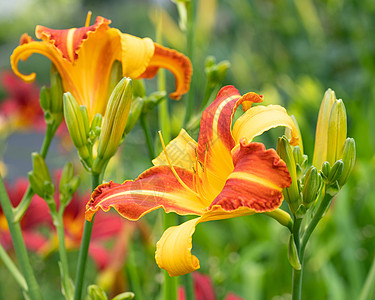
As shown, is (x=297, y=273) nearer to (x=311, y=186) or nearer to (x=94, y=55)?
(x=311, y=186)

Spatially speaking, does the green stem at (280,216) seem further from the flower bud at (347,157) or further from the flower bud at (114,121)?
the flower bud at (114,121)

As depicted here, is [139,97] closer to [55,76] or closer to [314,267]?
[55,76]

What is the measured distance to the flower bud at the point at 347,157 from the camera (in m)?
0.49

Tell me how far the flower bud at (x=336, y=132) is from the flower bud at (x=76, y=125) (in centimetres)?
27

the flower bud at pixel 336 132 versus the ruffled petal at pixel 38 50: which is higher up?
the ruffled petal at pixel 38 50

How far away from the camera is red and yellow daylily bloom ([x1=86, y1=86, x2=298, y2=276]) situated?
1.23ft

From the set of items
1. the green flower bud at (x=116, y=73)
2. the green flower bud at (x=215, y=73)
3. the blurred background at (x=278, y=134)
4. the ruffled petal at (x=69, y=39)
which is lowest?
the blurred background at (x=278, y=134)

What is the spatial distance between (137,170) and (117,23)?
15.4 ft

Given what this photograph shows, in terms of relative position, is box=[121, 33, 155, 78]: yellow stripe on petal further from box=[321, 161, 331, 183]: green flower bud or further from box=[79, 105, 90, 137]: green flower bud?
box=[321, 161, 331, 183]: green flower bud

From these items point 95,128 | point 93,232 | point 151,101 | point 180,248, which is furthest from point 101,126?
point 93,232

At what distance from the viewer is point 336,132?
0.51m

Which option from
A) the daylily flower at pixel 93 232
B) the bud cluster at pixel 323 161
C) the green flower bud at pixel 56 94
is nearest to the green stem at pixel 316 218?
the bud cluster at pixel 323 161

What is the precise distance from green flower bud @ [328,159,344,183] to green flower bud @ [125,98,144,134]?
0.77 feet

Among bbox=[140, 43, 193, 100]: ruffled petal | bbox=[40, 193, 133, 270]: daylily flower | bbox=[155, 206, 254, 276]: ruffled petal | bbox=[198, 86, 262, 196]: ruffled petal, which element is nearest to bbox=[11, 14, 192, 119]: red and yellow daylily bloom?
bbox=[140, 43, 193, 100]: ruffled petal
